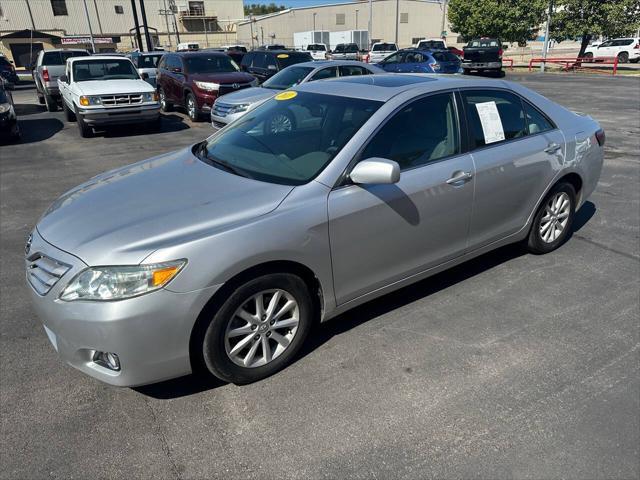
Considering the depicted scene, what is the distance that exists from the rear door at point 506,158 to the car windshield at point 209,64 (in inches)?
416

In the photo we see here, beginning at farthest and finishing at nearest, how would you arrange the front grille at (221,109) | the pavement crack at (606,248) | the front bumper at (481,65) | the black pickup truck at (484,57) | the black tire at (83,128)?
the front bumper at (481,65) → the black pickup truck at (484,57) → the black tire at (83,128) → the front grille at (221,109) → the pavement crack at (606,248)

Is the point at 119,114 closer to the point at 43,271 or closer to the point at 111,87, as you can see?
the point at 111,87

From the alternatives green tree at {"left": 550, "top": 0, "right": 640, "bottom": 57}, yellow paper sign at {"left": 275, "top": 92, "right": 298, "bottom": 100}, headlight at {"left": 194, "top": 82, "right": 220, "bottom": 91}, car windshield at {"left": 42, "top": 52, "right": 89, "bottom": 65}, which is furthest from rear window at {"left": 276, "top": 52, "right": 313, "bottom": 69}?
green tree at {"left": 550, "top": 0, "right": 640, "bottom": 57}

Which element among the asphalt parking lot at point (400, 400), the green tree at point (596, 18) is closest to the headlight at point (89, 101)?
the asphalt parking lot at point (400, 400)

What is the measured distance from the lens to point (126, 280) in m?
2.34

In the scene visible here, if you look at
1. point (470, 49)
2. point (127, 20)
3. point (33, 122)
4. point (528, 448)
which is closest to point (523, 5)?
point (470, 49)

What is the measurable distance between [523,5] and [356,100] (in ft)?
126

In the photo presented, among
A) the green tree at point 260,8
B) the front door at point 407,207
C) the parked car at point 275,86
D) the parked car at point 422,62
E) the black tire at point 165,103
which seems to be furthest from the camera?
the green tree at point 260,8

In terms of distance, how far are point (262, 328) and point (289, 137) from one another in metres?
1.41

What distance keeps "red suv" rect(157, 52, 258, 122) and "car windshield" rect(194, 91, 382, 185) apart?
29.2 feet

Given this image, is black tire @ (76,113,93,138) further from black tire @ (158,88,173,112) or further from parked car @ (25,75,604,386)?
parked car @ (25,75,604,386)

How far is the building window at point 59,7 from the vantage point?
6075cm

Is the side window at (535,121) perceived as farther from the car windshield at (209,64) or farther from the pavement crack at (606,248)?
the car windshield at (209,64)


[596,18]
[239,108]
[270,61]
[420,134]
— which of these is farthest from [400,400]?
[596,18]
